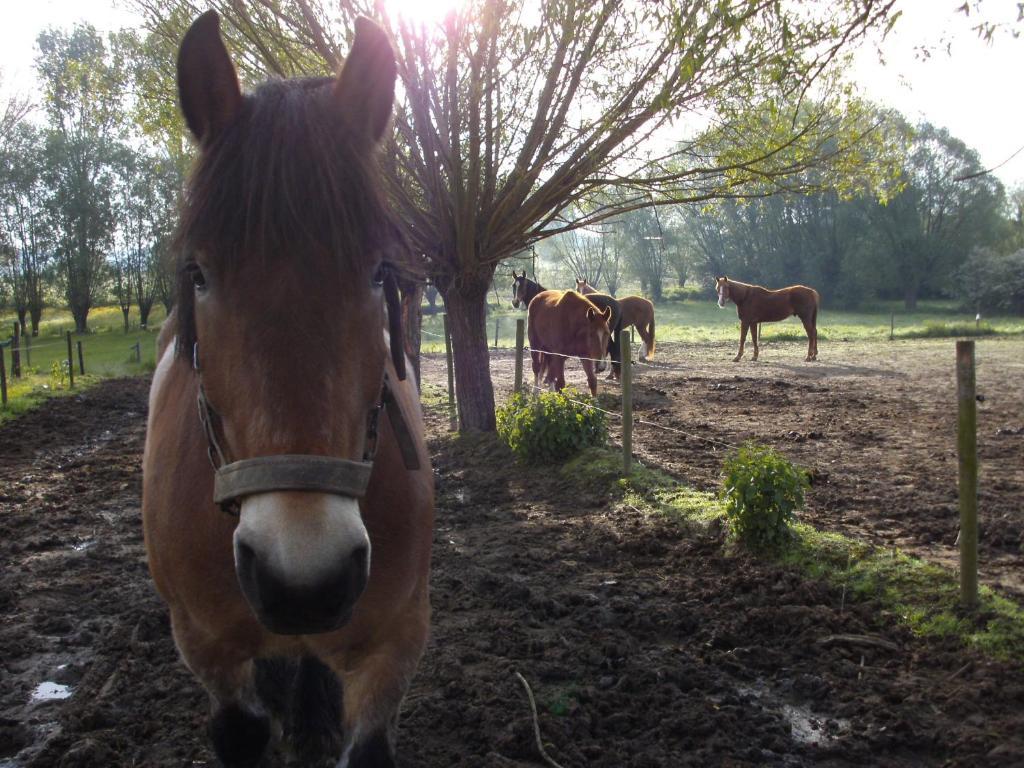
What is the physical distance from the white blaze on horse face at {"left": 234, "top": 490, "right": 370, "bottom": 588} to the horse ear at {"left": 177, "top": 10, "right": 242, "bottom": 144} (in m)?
0.91

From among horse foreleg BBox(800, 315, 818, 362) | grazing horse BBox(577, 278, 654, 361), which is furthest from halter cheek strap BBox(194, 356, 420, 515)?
horse foreleg BBox(800, 315, 818, 362)

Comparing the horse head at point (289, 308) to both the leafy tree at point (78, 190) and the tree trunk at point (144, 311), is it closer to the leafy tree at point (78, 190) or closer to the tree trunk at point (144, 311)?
the leafy tree at point (78, 190)

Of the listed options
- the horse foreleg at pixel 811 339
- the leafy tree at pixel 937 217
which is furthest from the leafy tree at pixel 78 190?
the leafy tree at pixel 937 217

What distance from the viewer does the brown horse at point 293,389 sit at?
4.59ft

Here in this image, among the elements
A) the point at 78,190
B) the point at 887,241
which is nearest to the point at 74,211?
the point at 78,190

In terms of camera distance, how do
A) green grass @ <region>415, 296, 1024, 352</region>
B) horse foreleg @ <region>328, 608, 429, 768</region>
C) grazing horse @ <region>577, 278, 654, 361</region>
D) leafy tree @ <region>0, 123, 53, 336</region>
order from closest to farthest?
horse foreleg @ <region>328, 608, 429, 768</region> → grazing horse @ <region>577, 278, 654, 361</region> → green grass @ <region>415, 296, 1024, 352</region> → leafy tree @ <region>0, 123, 53, 336</region>

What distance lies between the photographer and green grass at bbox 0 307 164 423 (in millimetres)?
13391

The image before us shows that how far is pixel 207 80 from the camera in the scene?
5.39ft

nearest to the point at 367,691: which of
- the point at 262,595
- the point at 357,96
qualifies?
the point at 262,595

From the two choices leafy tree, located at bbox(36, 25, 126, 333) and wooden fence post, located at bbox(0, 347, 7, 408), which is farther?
leafy tree, located at bbox(36, 25, 126, 333)

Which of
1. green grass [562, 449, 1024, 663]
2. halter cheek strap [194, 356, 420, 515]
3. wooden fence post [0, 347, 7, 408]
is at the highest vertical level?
halter cheek strap [194, 356, 420, 515]

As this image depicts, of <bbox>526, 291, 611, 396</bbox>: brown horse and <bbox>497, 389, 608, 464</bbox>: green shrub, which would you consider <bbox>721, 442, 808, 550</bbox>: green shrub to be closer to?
<bbox>497, 389, 608, 464</bbox>: green shrub

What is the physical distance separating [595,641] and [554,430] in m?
4.00

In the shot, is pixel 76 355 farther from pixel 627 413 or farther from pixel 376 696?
pixel 376 696
